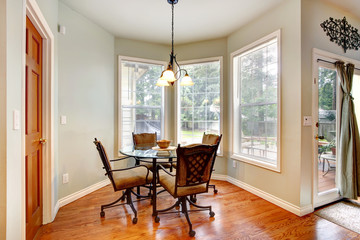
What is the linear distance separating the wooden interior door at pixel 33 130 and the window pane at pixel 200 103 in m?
2.44

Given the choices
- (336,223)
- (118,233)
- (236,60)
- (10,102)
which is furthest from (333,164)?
(10,102)

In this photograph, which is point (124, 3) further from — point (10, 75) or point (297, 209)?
point (297, 209)

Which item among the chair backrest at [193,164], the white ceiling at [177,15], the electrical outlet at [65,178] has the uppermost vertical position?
the white ceiling at [177,15]

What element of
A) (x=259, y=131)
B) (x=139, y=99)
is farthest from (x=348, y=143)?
(x=139, y=99)

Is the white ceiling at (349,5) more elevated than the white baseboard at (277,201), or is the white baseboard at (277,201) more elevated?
the white ceiling at (349,5)

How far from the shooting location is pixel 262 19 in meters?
2.73

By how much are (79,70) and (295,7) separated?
3127 mm

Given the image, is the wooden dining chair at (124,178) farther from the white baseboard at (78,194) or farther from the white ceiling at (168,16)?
the white ceiling at (168,16)

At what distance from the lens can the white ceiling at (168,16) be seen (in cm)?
247

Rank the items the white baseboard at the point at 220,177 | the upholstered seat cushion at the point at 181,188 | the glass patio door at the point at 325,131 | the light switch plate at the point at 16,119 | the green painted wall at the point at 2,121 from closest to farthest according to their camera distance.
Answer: the green painted wall at the point at 2,121, the light switch plate at the point at 16,119, the upholstered seat cushion at the point at 181,188, the glass patio door at the point at 325,131, the white baseboard at the point at 220,177

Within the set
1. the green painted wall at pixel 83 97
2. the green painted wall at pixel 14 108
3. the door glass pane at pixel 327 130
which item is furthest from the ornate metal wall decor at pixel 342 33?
the green painted wall at pixel 83 97

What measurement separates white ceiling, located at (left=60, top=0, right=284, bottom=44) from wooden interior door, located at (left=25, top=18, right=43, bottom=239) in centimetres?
111

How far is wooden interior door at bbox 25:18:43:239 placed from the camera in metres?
1.65

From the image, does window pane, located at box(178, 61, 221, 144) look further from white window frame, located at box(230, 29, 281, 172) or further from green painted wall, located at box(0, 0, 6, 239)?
green painted wall, located at box(0, 0, 6, 239)
